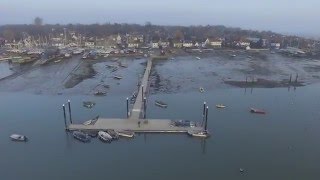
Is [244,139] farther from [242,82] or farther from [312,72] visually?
[312,72]

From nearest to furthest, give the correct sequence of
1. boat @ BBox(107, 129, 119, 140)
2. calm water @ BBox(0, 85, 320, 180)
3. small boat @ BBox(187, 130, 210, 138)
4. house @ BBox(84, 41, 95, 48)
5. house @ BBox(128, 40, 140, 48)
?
calm water @ BBox(0, 85, 320, 180) < boat @ BBox(107, 129, 119, 140) < small boat @ BBox(187, 130, 210, 138) < house @ BBox(84, 41, 95, 48) < house @ BBox(128, 40, 140, 48)

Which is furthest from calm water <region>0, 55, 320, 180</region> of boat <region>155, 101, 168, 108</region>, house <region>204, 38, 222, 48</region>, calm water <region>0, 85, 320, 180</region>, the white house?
the white house

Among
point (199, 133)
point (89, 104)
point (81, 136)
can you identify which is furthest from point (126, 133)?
point (89, 104)

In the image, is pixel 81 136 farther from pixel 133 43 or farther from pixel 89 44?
pixel 133 43

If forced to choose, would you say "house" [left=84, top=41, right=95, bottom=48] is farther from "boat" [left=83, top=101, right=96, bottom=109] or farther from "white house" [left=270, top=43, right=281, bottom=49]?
"boat" [left=83, top=101, right=96, bottom=109]

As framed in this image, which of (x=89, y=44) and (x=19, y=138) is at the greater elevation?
(x=89, y=44)

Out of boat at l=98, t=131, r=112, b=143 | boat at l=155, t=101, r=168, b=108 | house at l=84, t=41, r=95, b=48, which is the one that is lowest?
boat at l=98, t=131, r=112, b=143
